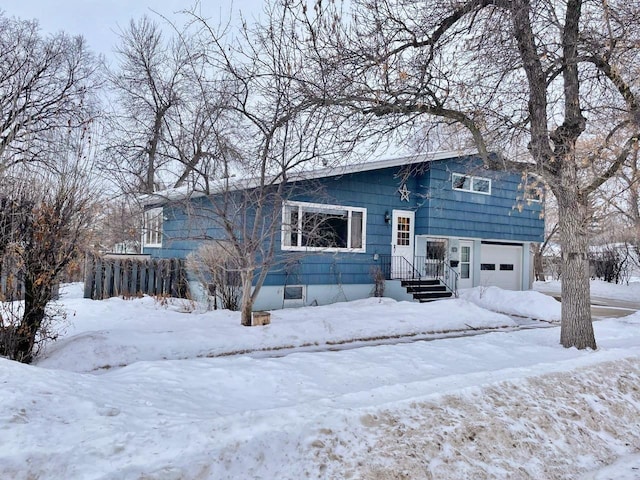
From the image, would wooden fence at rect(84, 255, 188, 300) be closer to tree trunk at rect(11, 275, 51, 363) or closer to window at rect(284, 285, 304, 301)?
window at rect(284, 285, 304, 301)

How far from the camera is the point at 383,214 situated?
1310 centimetres

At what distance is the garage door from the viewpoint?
1639cm

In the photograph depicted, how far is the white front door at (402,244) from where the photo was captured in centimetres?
1352

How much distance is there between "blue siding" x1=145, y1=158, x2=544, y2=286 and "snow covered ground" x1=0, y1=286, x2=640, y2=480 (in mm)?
3825

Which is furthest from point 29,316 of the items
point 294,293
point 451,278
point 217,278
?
point 451,278

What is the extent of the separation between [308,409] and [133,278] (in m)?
8.96

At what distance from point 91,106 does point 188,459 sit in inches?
695

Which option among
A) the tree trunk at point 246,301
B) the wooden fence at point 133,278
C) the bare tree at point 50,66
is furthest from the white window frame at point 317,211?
the bare tree at point 50,66

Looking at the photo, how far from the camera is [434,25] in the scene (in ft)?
23.6

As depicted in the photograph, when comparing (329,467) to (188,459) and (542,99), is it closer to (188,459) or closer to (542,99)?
(188,459)

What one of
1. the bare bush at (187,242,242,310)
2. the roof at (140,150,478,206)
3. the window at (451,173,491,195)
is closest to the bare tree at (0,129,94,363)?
the roof at (140,150,478,206)

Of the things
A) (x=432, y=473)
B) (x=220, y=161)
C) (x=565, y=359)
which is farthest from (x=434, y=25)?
(x=432, y=473)

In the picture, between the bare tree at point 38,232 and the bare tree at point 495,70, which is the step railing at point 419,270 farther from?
the bare tree at point 38,232

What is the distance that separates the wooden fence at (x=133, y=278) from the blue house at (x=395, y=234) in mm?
900
